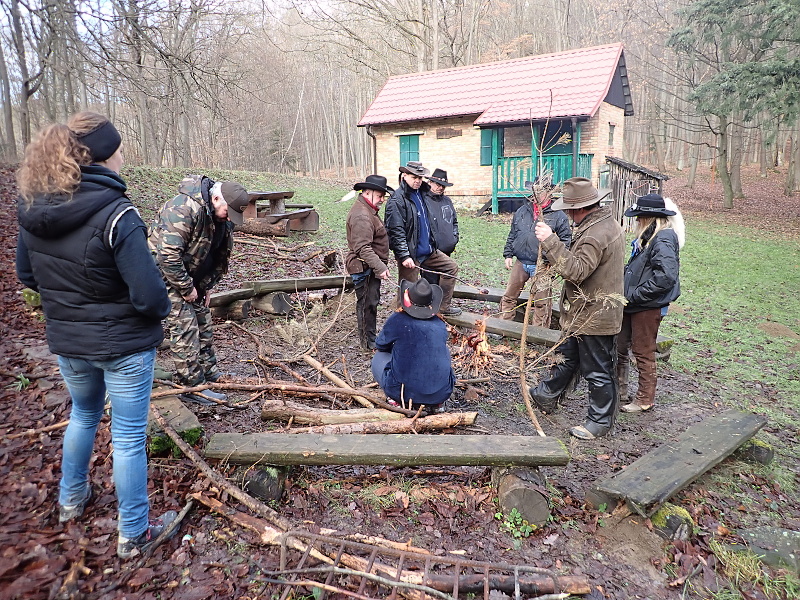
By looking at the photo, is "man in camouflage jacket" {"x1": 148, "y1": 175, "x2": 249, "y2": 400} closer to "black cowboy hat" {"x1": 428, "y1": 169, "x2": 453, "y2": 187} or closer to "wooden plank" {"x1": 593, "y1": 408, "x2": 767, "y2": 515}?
"black cowboy hat" {"x1": 428, "y1": 169, "x2": 453, "y2": 187}

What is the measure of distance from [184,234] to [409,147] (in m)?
17.2

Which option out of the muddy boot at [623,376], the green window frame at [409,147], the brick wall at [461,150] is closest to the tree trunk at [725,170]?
the brick wall at [461,150]

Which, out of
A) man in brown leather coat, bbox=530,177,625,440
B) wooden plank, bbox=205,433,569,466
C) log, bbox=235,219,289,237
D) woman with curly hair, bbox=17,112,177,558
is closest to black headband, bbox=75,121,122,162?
woman with curly hair, bbox=17,112,177,558

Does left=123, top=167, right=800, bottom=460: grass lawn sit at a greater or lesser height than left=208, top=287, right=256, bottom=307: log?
lesser

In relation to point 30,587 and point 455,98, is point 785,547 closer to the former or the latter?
point 30,587

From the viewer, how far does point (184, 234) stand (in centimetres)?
422

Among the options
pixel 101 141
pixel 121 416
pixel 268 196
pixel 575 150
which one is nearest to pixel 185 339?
pixel 121 416

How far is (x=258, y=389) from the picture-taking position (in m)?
4.57

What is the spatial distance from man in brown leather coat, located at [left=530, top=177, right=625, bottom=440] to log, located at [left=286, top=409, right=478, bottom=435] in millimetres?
1089

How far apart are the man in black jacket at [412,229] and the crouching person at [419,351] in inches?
77.7

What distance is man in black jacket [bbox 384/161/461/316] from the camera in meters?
6.20

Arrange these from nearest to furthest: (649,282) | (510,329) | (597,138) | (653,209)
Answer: (649,282), (653,209), (510,329), (597,138)

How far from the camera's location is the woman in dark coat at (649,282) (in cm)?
461

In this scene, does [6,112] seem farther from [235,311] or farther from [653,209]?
[653,209]
